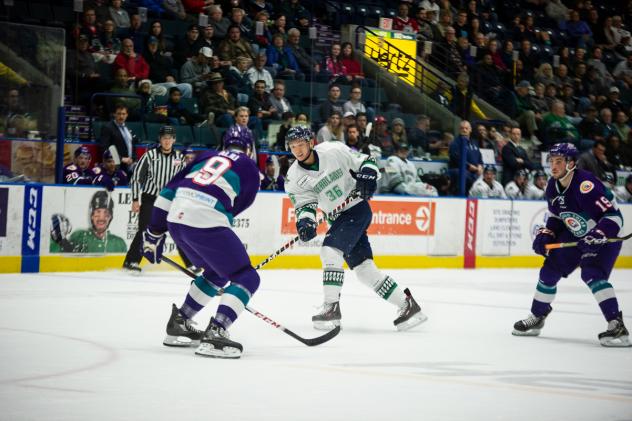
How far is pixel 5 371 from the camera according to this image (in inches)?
182

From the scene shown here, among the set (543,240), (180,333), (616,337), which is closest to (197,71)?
(543,240)

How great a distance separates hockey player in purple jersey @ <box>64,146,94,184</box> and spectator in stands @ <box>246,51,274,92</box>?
287 centimetres

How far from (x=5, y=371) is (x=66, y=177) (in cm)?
561

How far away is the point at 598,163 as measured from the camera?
1496 cm

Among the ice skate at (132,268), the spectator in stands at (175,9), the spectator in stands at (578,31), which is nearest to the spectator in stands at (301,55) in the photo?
the spectator in stands at (175,9)

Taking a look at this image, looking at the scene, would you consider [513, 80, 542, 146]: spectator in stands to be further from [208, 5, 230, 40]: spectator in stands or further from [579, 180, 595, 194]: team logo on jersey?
[579, 180, 595, 194]: team logo on jersey

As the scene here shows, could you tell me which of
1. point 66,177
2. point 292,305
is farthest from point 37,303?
point 66,177

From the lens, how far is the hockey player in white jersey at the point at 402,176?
12.4 meters

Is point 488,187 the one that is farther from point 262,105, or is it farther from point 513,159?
point 262,105

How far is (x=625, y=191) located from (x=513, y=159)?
2345 millimetres

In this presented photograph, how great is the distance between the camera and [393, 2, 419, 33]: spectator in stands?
51.8 ft

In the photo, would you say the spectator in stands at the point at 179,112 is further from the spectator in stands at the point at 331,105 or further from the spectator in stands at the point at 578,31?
the spectator in stands at the point at 578,31

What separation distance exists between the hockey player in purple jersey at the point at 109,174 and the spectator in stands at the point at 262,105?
6.73 ft

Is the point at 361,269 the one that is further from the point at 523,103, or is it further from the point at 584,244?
the point at 523,103
